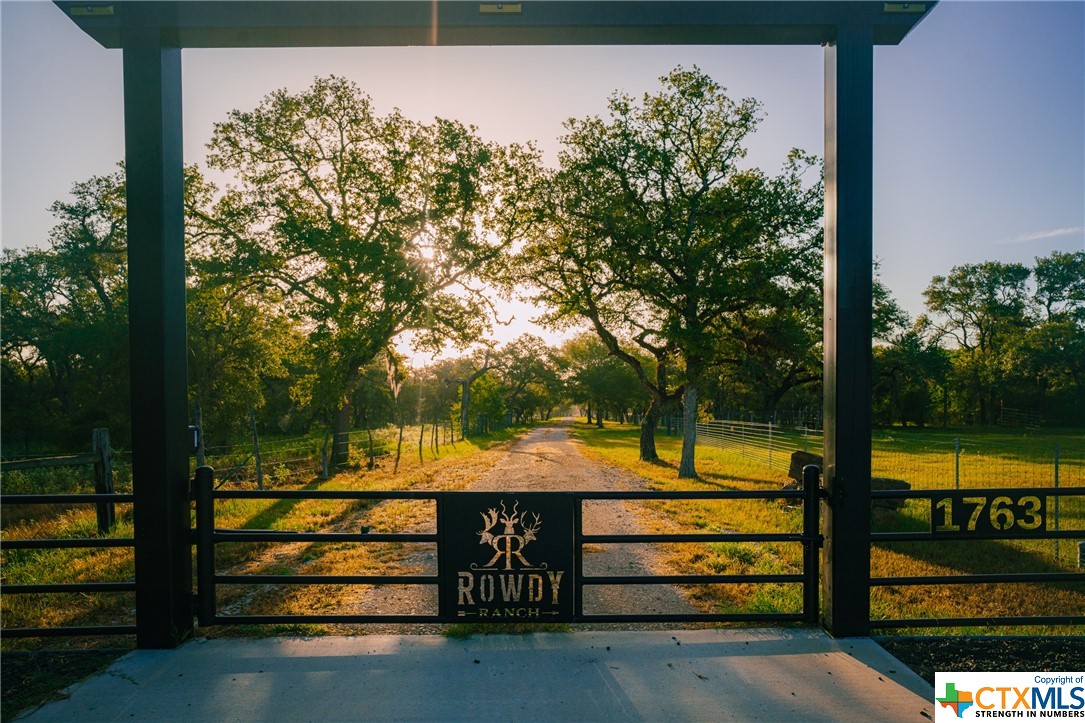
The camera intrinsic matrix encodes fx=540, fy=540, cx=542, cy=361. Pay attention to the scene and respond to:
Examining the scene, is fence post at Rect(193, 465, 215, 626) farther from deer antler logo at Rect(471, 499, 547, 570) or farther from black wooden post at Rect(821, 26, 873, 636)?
black wooden post at Rect(821, 26, 873, 636)

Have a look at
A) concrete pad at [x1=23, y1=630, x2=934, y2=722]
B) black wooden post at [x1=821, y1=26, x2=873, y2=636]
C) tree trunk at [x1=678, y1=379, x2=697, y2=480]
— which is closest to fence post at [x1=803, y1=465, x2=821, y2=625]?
black wooden post at [x1=821, y1=26, x2=873, y2=636]

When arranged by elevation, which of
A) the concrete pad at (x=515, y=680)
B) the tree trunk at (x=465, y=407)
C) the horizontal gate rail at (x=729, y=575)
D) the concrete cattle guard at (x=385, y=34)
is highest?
the concrete cattle guard at (x=385, y=34)

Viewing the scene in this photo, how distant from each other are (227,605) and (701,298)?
12996mm

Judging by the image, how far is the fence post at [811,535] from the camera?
4199 millimetres

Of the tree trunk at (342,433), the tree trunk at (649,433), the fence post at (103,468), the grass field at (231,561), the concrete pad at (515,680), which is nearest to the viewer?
the concrete pad at (515,680)

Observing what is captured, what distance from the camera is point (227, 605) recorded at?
5262 mm

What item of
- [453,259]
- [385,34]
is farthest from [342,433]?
[385,34]

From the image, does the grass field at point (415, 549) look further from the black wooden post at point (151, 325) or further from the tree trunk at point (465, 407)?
the tree trunk at point (465, 407)

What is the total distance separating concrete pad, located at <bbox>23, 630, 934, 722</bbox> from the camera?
316 centimetres

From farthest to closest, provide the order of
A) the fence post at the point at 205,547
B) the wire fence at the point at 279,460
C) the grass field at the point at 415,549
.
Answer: the wire fence at the point at 279,460 → the grass field at the point at 415,549 → the fence post at the point at 205,547

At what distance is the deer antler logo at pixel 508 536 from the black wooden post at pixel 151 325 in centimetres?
236

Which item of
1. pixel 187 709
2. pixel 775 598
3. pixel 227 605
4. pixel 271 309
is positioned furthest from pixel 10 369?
pixel 775 598

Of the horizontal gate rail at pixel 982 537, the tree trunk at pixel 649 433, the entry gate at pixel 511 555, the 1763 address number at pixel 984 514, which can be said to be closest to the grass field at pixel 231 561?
the entry gate at pixel 511 555

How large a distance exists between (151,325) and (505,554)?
317 cm
